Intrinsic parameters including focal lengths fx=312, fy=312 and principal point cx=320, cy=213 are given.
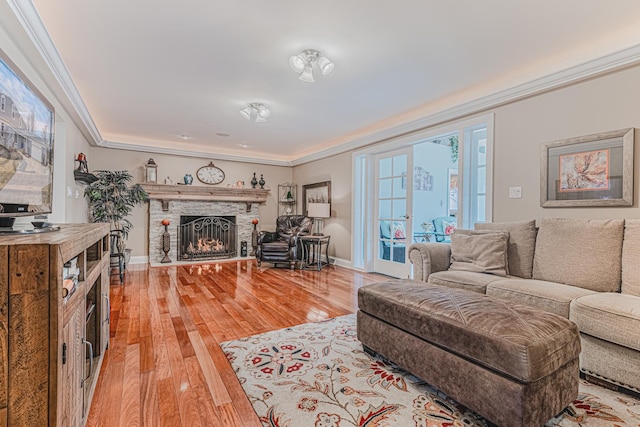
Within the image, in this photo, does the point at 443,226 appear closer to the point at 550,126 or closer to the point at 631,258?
the point at 550,126

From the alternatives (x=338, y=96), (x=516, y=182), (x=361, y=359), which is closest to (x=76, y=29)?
(x=338, y=96)

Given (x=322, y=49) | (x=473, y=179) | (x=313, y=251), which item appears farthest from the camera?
(x=313, y=251)

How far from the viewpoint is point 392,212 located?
4805mm

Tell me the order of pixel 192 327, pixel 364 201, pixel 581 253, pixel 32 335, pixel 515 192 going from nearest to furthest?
1. pixel 32 335
2. pixel 581 253
3. pixel 192 327
4. pixel 515 192
5. pixel 364 201

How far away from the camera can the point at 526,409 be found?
50.7 inches

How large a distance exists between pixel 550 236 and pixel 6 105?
3.56m

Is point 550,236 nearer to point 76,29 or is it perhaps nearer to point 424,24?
point 424,24

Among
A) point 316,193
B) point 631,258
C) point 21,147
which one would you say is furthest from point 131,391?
point 316,193

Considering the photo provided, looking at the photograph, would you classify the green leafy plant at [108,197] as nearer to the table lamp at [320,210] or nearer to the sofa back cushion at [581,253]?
the table lamp at [320,210]

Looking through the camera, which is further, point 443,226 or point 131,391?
point 443,226

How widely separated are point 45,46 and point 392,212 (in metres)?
4.19

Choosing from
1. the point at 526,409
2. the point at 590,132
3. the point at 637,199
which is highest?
the point at 590,132

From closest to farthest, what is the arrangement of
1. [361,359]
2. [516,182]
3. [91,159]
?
[361,359] → [516,182] → [91,159]

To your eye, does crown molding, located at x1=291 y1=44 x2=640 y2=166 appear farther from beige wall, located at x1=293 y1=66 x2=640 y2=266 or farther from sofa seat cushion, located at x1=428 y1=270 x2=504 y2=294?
sofa seat cushion, located at x1=428 y1=270 x2=504 y2=294
